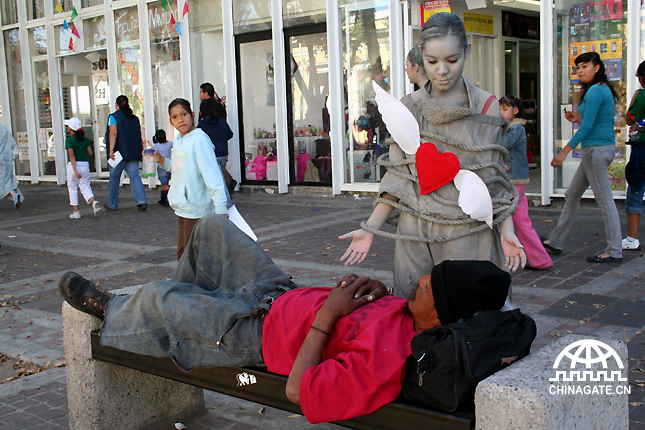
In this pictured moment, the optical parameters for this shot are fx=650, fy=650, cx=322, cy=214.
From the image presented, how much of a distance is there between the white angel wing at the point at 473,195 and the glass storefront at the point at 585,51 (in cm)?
742

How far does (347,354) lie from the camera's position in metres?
2.36

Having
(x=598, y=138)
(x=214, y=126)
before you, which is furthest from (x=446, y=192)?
(x=214, y=126)

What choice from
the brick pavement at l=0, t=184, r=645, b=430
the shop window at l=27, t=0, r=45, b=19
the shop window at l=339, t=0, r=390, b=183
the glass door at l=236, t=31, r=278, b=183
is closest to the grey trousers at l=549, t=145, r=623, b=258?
the brick pavement at l=0, t=184, r=645, b=430

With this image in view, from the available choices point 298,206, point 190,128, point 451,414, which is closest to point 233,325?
point 451,414

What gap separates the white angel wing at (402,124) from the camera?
2824 mm

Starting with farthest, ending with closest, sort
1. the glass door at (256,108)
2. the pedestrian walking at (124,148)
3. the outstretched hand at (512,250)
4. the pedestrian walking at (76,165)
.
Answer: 1. the glass door at (256,108)
2. the pedestrian walking at (124,148)
3. the pedestrian walking at (76,165)
4. the outstretched hand at (512,250)

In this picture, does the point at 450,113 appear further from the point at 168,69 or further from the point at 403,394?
the point at 168,69

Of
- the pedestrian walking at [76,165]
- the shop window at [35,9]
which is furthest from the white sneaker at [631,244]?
the shop window at [35,9]

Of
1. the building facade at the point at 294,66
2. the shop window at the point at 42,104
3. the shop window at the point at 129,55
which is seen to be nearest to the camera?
the building facade at the point at 294,66

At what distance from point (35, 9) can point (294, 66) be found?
882cm

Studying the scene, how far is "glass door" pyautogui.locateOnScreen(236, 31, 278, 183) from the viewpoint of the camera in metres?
13.5

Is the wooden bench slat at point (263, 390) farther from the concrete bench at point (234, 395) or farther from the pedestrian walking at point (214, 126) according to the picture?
the pedestrian walking at point (214, 126)

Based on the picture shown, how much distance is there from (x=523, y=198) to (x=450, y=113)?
4.05 m

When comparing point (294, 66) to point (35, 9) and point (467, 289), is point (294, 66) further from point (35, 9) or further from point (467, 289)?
point (467, 289)
